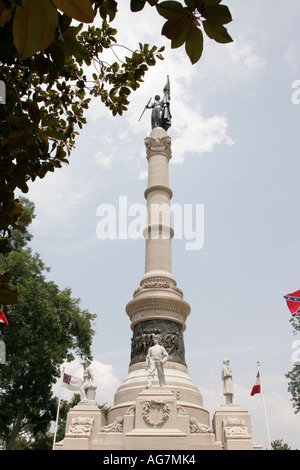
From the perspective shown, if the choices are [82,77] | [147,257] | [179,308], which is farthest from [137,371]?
[82,77]

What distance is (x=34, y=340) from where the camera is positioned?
2142 cm

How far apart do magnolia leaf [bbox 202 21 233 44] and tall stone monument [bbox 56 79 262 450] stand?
14.7 meters

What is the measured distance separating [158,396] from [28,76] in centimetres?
1403

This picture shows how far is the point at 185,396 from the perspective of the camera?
17.1m

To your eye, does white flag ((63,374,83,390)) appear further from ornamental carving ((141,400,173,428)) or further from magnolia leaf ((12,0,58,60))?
magnolia leaf ((12,0,58,60))

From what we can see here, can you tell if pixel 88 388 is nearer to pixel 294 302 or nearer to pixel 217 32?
pixel 294 302

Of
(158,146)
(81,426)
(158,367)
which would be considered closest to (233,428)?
(158,367)

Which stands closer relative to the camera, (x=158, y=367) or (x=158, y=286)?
(x=158, y=367)

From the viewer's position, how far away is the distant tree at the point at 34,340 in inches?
826

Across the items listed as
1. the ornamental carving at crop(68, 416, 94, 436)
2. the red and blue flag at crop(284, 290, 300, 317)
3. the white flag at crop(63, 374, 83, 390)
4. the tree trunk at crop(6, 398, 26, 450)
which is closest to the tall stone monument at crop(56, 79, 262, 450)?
the ornamental carving at crop(68, 416, 94, 436)

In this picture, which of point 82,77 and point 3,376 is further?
point 3,376

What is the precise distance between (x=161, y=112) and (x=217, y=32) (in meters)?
26.3

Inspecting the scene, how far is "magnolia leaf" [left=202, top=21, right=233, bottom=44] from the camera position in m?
1.72

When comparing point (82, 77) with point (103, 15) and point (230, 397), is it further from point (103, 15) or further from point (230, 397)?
point (230, 397)
